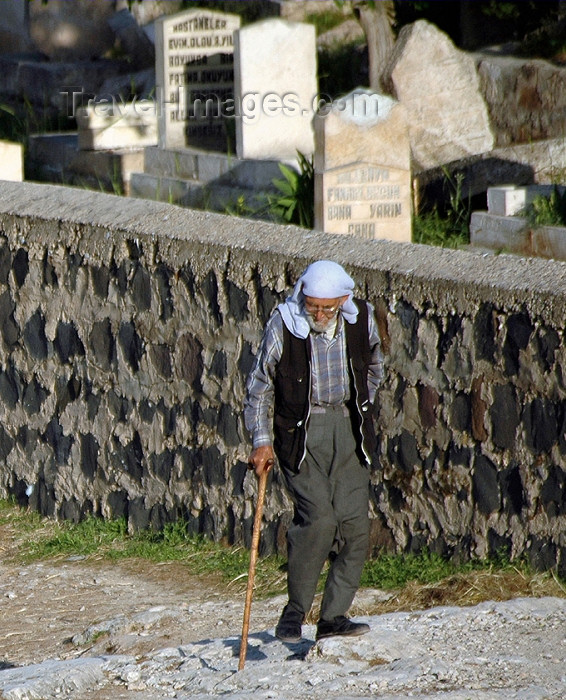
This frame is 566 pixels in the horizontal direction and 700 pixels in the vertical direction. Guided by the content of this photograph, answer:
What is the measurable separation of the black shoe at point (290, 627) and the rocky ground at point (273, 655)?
2.1 inches

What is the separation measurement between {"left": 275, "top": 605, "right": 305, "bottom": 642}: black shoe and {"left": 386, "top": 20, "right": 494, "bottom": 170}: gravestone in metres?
6.77

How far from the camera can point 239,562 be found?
5859mm

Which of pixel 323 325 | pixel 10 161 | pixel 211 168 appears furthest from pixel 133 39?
pixel 323 325

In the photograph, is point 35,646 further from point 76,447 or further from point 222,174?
point 222,174

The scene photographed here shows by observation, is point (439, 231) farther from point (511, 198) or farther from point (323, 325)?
point (323, 325)

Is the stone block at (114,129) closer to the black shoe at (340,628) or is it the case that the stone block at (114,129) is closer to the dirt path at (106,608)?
the dirt path at (106,608)

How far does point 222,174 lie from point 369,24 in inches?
151

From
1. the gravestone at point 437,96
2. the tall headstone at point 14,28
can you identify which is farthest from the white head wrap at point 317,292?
the tall headstone at point 14,28

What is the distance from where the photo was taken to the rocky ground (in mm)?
3791

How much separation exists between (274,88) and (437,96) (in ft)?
5.00

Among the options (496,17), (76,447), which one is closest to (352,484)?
(76,447)

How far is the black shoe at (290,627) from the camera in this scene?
167 inches

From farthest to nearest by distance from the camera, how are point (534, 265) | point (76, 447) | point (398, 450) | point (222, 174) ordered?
point (222, 174)
point (76, 447)
point (398, 450)
point (534, 265)

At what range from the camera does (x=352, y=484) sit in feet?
14.0
